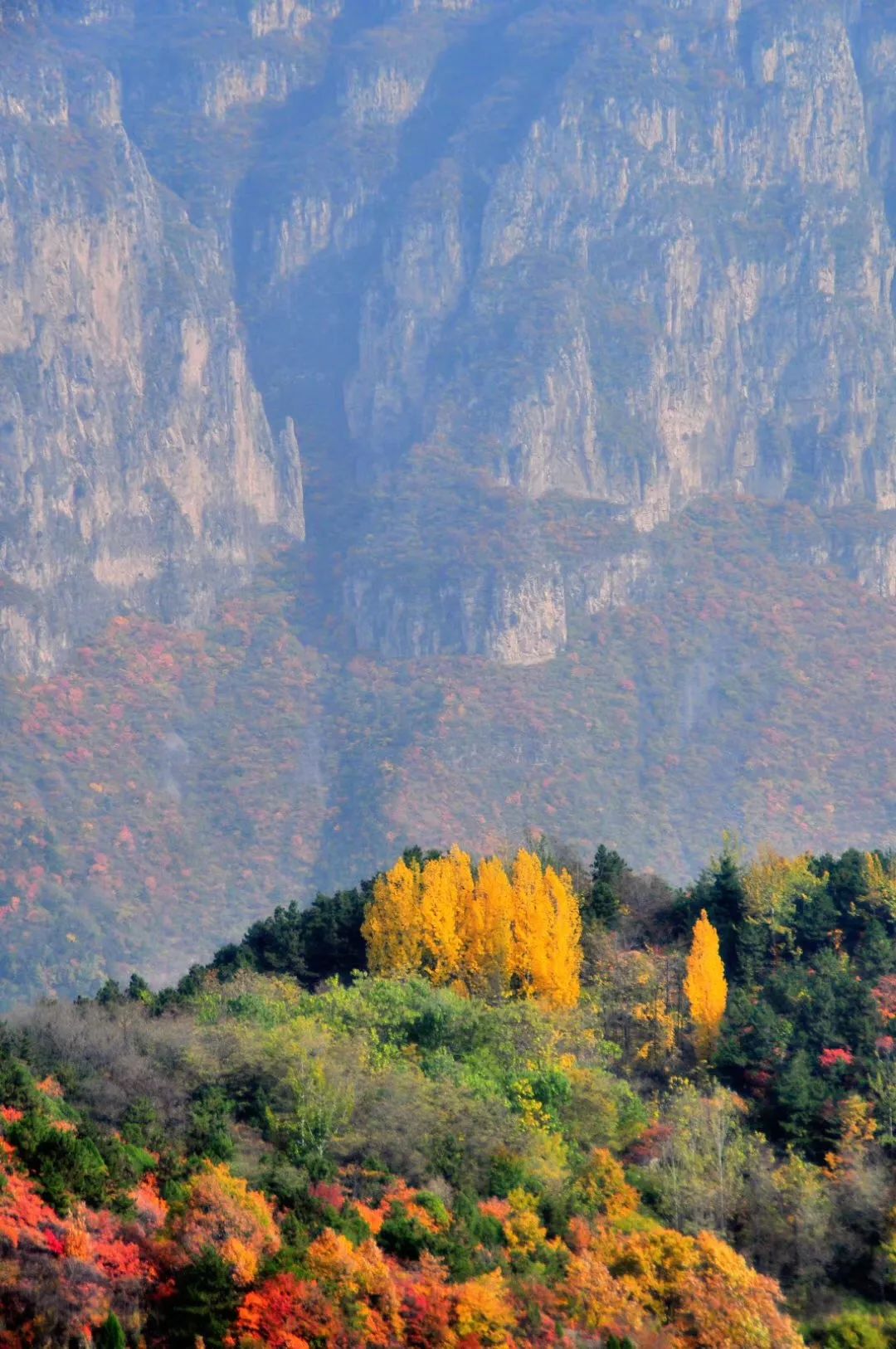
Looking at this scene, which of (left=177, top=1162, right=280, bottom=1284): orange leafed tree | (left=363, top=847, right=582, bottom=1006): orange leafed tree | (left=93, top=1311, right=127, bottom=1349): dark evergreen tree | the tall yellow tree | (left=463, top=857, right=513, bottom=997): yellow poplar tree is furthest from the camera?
(left=463, top=857, right=513, bottom=997): yellow poplar tree

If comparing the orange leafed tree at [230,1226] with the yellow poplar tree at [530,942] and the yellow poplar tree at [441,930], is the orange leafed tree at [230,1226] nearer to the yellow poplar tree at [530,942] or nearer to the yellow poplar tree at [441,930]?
the yellow poplar tree at [530,942]

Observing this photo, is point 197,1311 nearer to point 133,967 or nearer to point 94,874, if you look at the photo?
point 133,967

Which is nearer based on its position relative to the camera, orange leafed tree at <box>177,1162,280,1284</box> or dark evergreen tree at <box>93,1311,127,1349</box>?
dark evergreen tree at <box>93,1311,127,1349</box>

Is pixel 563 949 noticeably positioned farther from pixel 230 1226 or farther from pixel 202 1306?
pixel 202 1306

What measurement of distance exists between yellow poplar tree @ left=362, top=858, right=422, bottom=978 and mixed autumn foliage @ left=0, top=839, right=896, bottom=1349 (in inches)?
5.6

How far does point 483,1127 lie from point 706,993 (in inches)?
675

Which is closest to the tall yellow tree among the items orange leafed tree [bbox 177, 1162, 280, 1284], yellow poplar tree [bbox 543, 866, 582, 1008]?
yellow poplar tree [bbox 543, 866, 582, 1008]

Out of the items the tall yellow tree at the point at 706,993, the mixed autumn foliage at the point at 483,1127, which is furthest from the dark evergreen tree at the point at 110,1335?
the tall yellow tree at the point at 706,993

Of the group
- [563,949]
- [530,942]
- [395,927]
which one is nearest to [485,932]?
[530,942]

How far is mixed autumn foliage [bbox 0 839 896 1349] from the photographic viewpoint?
48.2 meters

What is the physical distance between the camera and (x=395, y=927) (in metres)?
84.1

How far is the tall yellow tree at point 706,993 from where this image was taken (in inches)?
3002

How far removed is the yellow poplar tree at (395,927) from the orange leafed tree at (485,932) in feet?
0.11

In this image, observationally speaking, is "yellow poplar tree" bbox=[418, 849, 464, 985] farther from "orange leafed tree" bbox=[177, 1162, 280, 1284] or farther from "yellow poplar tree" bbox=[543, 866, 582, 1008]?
"orange leafed tree" bbox=[177, 1162, 280, 1284]
